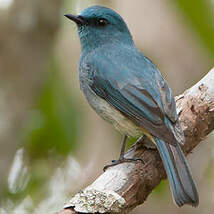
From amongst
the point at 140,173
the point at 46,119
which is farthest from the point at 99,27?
the point at 140,173

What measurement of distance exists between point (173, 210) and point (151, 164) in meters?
2.04

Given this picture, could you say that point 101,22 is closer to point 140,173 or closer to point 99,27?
point 99,27

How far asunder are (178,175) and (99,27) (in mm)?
2110

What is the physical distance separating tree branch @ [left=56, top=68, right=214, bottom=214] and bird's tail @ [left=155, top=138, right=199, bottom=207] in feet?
0.55

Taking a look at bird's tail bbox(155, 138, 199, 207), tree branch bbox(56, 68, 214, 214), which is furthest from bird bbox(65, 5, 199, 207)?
tree branch bbox(56, 68, 214, 214)

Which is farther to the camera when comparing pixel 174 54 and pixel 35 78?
pixel 174 54

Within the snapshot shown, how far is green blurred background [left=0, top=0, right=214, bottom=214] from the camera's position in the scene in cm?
479

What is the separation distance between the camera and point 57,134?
5.11 metres

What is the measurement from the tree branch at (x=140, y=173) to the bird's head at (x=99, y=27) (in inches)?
46.6

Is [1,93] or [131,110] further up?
[131,110]

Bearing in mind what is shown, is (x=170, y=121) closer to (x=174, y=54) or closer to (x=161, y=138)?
(x=161, y=138)

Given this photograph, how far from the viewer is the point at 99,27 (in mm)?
5555

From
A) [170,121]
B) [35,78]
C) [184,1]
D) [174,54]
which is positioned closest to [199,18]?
[184,1]

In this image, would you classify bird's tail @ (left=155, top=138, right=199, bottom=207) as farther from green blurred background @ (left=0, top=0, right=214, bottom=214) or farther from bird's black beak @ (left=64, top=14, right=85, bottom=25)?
bird's black beak @ (left=64, top=14, right=85, bottom=25)
